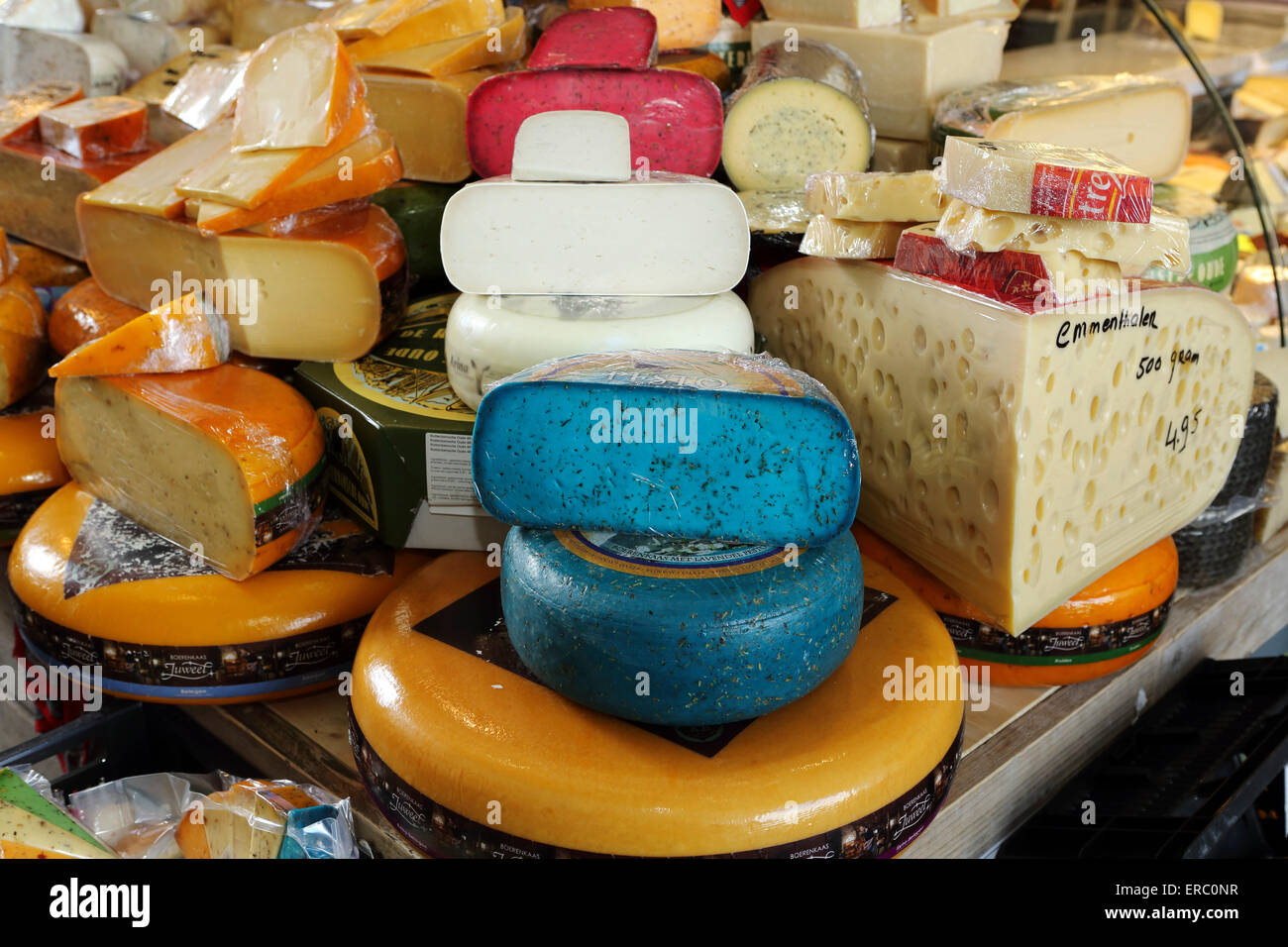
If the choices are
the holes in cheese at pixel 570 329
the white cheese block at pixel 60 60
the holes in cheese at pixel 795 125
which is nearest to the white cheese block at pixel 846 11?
the holes in cheese at pixel 795 125

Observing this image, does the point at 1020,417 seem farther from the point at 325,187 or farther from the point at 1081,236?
the point at 325,187

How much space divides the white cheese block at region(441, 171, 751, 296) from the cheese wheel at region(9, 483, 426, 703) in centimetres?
37

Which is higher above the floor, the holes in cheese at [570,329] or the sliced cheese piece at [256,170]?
the sliced cheese piece at [256,170]

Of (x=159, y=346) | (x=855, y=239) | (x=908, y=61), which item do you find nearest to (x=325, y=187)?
(x=159, y=346)

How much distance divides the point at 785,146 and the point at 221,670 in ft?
3.25

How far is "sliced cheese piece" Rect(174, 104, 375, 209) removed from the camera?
1.31 m

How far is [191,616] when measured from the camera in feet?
3.98

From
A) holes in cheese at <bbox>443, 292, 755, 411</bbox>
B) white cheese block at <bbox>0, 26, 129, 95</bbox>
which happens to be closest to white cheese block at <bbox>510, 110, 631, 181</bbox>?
holes in cheese at <bbox>443, 292, 755, 411</bbox>

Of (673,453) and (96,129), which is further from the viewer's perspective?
(96,129)

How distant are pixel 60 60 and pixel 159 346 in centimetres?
114

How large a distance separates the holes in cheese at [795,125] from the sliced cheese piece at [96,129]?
87 cm

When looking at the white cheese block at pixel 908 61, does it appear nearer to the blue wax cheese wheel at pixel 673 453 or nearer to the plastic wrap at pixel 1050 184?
the plastic wrap at pixel 1050 184

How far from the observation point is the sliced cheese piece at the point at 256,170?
131 centimetres
